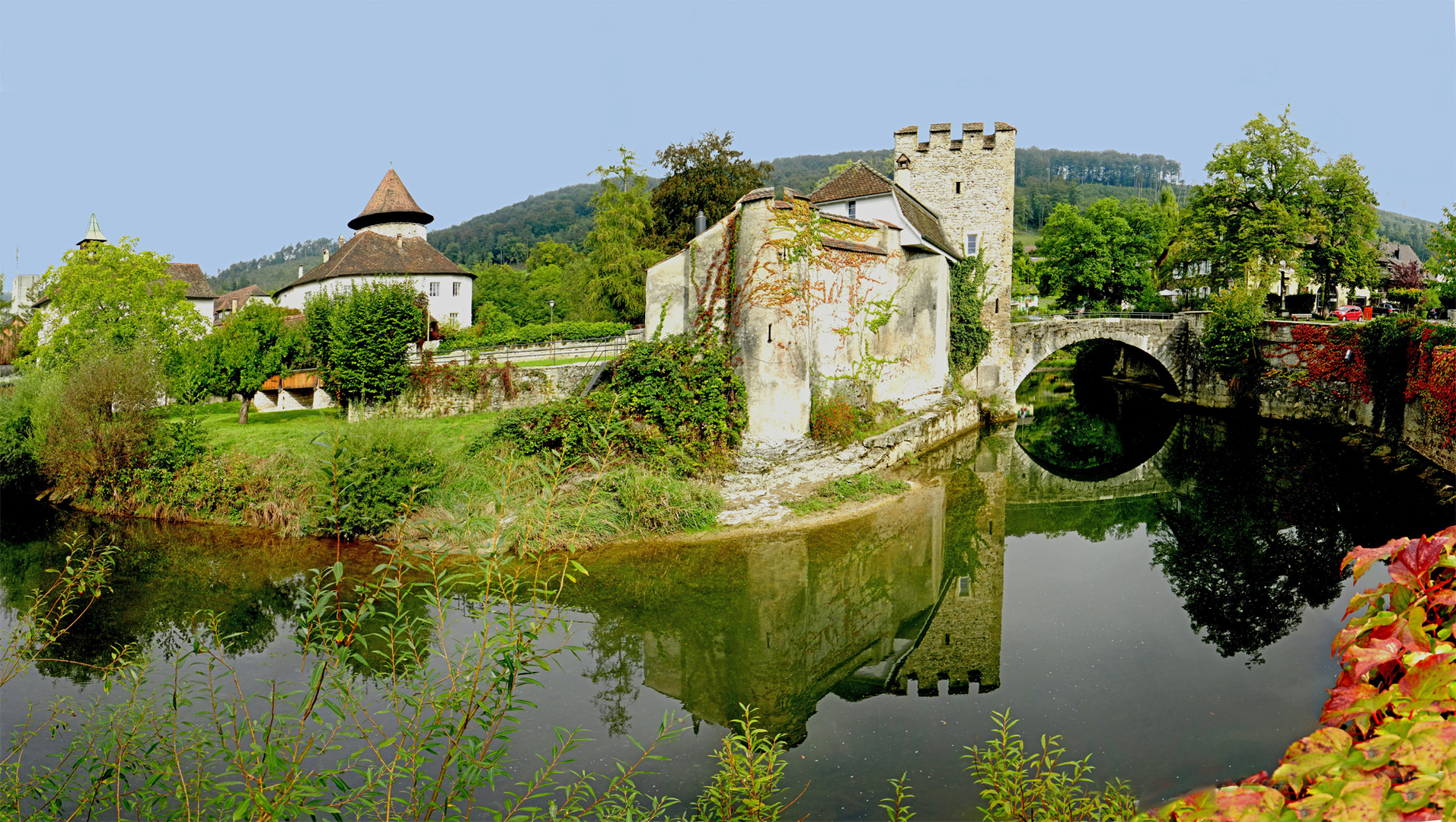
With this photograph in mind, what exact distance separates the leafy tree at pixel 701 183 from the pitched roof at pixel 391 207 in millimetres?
14811

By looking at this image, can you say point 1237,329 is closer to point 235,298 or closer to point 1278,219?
point 1278,219

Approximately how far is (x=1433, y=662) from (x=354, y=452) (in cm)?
1334

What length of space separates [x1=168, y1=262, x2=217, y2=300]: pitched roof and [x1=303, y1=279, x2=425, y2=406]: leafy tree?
113 feet

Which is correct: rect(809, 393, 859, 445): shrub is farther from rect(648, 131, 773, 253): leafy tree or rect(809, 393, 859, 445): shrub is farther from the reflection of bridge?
rect(648, 131, 773, 253): leafy tree

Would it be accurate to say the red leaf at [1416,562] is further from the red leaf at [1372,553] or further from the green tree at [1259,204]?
the green tree at [1259,204]

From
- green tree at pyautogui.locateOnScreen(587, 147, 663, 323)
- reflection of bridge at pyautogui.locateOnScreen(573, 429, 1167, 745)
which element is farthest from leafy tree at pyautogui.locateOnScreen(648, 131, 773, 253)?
reflection of bridge at pyautogui.locateOnScreen(573, 429, 1167, 745)

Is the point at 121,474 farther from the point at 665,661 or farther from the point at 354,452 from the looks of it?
the point at 665,661

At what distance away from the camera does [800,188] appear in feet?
242

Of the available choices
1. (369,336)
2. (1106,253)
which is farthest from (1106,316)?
(369,336)

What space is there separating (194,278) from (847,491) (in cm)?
5048

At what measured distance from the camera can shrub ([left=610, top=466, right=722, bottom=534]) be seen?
Answer: 47.2 ft

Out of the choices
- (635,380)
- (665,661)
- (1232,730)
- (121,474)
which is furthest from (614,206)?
(1232,730)

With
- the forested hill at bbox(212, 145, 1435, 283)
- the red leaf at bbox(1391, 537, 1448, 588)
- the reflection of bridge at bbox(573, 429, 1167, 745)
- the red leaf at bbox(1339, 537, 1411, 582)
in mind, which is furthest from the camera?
the forested hill at bbox(212, 145, 1435, 283)

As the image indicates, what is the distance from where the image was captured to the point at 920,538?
14.8 metres
